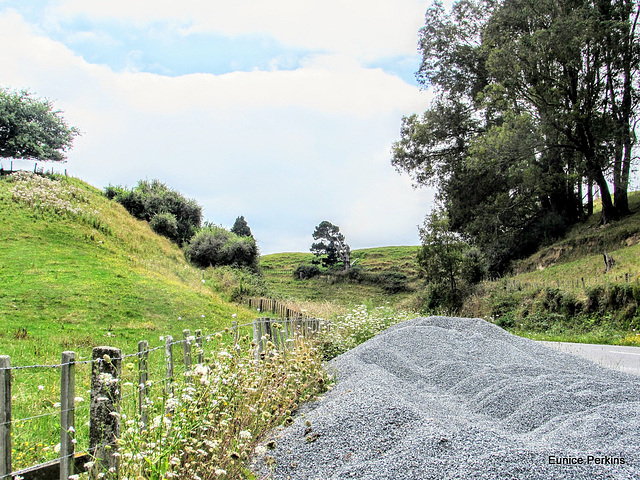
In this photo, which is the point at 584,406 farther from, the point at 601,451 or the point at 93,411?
the point at 93,411

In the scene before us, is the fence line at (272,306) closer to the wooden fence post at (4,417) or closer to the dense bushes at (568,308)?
the dense bushes at (568,308)

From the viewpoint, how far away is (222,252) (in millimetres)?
32438

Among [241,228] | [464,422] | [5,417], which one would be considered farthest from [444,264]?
[241,228]

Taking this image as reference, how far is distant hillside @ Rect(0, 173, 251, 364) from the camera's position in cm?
1129

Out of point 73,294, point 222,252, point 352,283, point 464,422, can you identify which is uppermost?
point 222,252

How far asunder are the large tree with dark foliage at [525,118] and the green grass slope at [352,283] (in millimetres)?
6149

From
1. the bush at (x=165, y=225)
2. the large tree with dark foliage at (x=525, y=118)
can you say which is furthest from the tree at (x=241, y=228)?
the large tree with dark foliage at (x=525, y=118)

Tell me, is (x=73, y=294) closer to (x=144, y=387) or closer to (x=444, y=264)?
(x=144, y=387)

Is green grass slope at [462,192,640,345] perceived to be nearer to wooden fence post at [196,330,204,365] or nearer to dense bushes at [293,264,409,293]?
wooden fence post at [196,330,204,365]

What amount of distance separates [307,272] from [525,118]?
2605cm

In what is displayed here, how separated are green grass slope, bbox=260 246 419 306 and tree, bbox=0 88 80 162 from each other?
2041 cm

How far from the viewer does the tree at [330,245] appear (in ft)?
155

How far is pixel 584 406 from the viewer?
531cm

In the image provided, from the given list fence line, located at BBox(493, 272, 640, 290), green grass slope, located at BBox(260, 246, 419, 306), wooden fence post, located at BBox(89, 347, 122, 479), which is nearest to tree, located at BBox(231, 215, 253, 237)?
green grass slope, located at BBox(260, 246, 419, 306)
